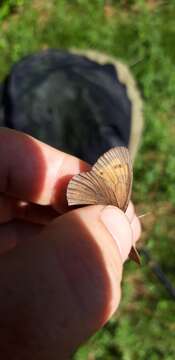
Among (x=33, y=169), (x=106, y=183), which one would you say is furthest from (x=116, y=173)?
(x=33, y=169)

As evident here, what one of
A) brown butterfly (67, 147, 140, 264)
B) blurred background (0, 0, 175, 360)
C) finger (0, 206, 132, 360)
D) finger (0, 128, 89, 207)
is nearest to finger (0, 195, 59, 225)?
finger (0, 128, 89, 207)

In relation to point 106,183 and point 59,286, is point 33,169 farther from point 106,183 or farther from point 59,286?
point 59,286

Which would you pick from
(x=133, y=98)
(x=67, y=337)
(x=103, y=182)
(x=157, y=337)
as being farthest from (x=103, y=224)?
(x=133, y=98)

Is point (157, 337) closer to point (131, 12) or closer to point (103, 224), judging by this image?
point (103, 224)

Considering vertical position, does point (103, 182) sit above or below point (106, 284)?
above

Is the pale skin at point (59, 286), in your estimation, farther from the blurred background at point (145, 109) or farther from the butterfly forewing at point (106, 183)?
the blurred background at point (145, 109)
